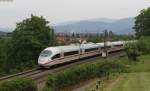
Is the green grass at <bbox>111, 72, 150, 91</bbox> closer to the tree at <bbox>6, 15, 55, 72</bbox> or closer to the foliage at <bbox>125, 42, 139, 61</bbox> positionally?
the foliage at <bbox>125, 42, 139, 61</bbox>

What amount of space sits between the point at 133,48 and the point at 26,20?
74.9 ft

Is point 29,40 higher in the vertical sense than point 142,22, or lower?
lower

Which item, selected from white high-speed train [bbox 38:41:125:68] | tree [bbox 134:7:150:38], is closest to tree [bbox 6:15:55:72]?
white high-speed train [bbox 38:41:125:68]

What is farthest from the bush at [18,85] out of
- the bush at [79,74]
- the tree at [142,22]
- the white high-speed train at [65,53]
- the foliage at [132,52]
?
the tree at [142,22]

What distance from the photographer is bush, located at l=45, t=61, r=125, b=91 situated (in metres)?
31.9

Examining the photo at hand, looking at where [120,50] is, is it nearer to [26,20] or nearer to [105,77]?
[26,20]

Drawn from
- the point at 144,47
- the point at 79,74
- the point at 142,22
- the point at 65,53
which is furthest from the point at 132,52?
the point at 142,22

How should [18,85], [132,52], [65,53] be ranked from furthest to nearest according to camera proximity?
[132,52]
[65,53]
[18,85]

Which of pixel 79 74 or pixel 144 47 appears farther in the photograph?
pixel 144 47

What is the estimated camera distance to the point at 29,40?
68.6 m

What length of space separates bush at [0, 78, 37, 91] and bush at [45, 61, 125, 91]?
1.36 meters

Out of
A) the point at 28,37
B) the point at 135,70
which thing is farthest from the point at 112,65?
the point at 28,37

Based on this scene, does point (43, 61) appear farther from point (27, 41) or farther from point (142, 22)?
point (142, 22)

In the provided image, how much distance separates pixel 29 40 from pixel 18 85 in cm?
4085
